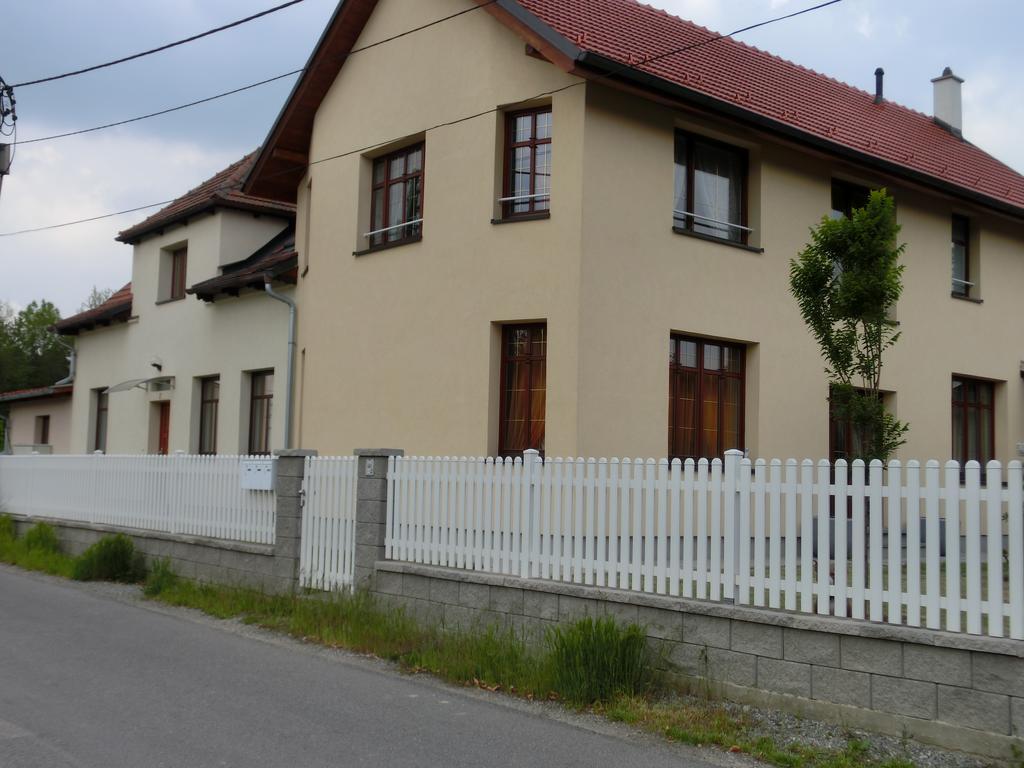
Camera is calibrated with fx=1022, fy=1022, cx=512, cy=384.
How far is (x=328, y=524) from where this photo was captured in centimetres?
1084

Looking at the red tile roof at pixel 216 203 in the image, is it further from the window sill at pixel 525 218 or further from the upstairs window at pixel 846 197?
the upstairs window at pixel 846 197

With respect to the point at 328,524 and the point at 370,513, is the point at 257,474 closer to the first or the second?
the point at 328,524

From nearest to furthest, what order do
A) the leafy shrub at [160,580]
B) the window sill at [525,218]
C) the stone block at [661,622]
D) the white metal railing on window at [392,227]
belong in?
the stone block at [661,622]
the leafy shrub at [160,580]
the window sill at [525,218]
the white metal railing on window at [392,227]

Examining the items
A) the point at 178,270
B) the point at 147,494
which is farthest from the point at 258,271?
the point at 147,494

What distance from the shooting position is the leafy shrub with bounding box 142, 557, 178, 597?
12383mm

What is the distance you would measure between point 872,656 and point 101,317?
69.5 feet

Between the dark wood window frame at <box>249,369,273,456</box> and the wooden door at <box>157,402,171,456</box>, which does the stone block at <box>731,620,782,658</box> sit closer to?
the dark wood window frame at <box>249,369,273,456</box>

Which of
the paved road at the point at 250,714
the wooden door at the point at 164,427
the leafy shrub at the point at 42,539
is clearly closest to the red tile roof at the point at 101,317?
the wooden door at the point at 164,427

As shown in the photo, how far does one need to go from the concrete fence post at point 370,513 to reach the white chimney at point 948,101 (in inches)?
656

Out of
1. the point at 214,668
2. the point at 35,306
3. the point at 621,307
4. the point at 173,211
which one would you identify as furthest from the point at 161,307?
the point at 35,306

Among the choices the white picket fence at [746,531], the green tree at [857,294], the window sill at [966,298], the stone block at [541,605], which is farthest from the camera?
the window sill at [966,298]

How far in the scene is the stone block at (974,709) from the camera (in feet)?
18.8

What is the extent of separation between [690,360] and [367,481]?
514cm

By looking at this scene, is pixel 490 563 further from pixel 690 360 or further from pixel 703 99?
pixel 703 99
